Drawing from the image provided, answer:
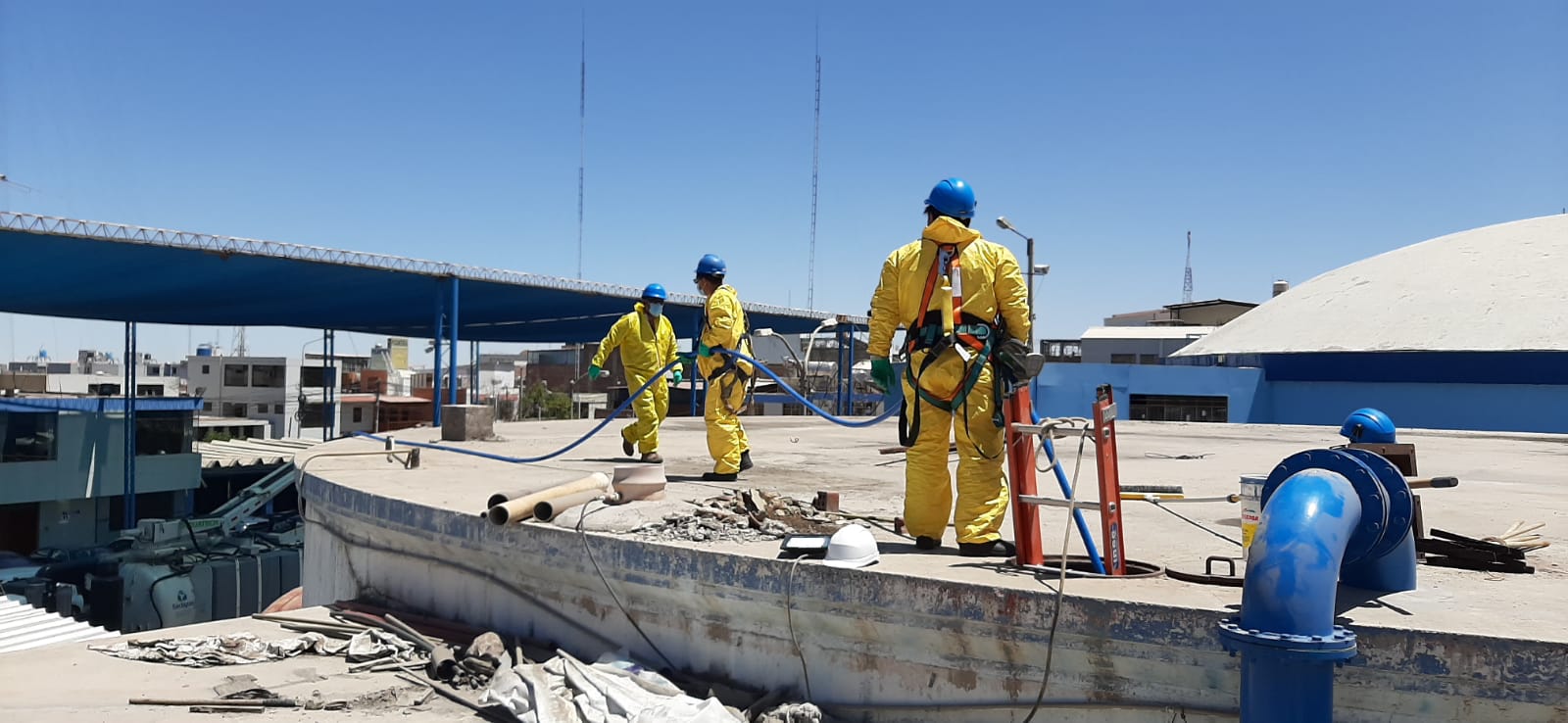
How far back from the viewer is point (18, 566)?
20094 mm

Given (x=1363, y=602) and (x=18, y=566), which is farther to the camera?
(x=18, y=566)

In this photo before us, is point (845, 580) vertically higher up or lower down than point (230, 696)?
higher up

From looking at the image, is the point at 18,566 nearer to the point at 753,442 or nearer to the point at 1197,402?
the point at 753,442

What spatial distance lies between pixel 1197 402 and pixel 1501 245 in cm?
1081

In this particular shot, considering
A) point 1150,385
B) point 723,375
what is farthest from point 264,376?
point 723,375

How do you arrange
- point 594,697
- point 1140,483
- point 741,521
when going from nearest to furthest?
point 594,697 → point 741,521 → point 1140,483

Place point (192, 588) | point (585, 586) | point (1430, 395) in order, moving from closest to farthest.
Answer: point (585, 586) < point (192, 588) < point (1430, 395)

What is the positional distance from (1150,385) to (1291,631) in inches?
1135

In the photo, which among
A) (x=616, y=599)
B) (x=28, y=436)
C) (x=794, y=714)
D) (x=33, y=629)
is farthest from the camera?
(x=28, y=436)

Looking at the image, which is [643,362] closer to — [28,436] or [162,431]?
[28,436]

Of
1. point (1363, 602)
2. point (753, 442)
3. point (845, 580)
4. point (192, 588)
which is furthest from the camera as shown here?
point (192, 588)

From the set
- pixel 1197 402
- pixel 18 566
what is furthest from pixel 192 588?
pixel 1197 402

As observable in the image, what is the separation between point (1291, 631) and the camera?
107 inches

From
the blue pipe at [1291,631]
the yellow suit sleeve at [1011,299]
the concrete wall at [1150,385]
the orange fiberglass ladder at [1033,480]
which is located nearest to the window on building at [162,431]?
the concrete wall at [1150,385]
